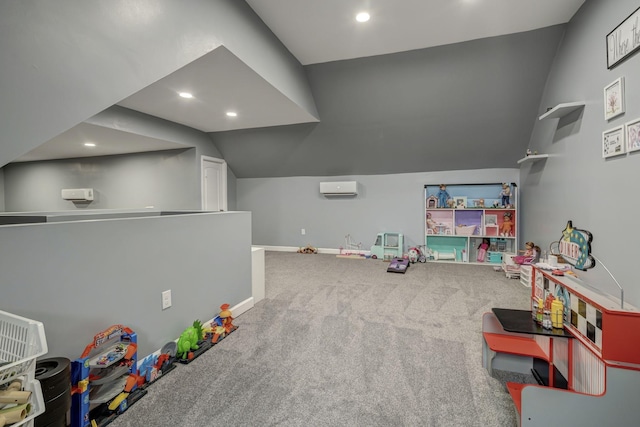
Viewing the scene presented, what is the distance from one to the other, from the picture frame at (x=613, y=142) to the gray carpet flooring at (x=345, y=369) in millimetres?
1622

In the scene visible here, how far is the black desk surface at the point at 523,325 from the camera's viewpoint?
59.5 inches

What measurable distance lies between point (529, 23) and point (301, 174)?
413cm

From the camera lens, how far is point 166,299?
204 cm

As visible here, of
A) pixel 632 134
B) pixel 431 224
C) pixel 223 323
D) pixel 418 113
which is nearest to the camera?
pixel 632 134

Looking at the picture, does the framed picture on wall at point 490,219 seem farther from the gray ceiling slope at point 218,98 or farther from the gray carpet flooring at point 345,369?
the gray ceiling slope at point 218,98

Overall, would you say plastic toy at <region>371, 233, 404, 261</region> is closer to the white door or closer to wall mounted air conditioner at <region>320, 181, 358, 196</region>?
wall mounted air conditioner at <region>320, 181, 358, 196</region>

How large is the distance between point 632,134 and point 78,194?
7.99 meters

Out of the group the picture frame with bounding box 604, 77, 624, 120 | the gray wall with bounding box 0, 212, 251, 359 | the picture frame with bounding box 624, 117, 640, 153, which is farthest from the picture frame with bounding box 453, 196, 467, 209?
the gray wall with bounding box 0, 212, 251, 359

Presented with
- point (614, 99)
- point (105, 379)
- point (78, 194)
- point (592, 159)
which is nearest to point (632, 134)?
point (614, 99)

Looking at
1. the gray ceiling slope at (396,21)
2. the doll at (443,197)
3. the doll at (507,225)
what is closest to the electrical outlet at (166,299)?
the gray ceiling slope at (396,21)

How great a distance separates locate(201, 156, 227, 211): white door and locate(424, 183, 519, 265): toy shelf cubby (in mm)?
3917

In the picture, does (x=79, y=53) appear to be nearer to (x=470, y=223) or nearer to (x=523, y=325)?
(x=523, y=325)

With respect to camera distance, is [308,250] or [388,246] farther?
[308,250]

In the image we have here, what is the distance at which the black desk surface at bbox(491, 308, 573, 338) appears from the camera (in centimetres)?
151
